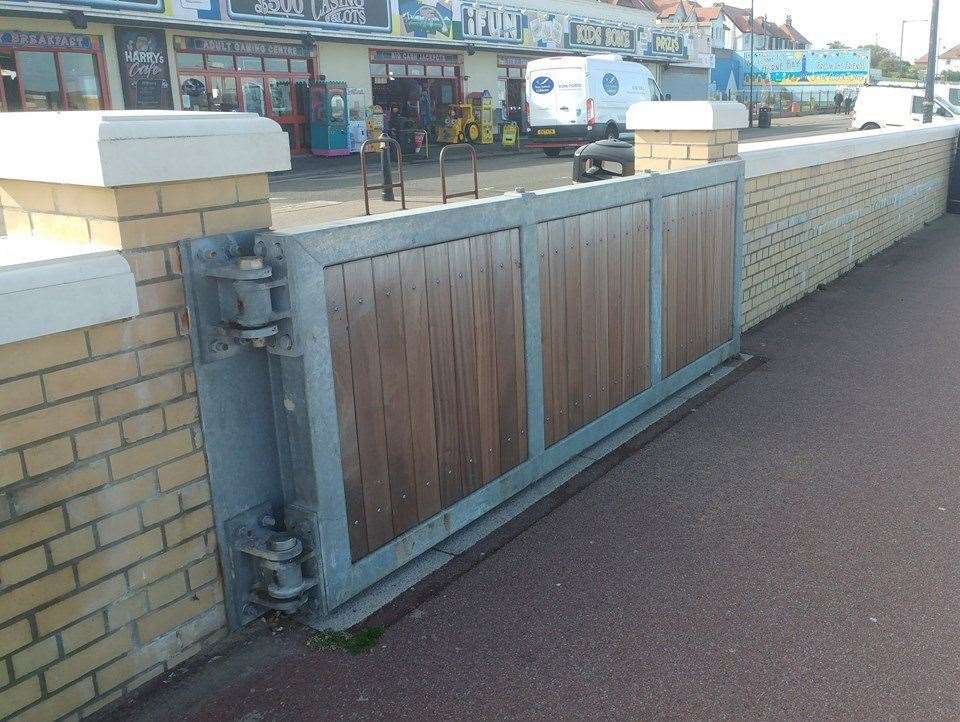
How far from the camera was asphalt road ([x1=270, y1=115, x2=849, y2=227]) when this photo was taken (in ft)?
47.8

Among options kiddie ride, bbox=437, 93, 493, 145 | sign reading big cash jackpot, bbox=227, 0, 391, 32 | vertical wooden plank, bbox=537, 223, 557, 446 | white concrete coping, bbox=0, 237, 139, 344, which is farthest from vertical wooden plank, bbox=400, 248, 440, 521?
kiddie ride, bbox=437, 93, 493, 145

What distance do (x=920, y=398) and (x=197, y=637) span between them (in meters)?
5.14

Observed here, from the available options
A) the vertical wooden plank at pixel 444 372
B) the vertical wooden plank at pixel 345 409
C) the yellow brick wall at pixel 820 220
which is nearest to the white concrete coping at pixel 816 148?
the yellow brick wall at pixel 820 220

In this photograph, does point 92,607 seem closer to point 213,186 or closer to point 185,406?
point 185,406

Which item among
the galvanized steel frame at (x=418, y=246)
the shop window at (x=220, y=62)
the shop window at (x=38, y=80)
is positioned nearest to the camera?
the galvanized steel frame at (x=418, y=246)

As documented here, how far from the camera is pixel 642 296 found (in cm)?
578

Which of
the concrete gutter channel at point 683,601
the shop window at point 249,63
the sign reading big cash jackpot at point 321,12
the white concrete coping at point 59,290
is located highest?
the sign reading big cash jackpot at point 321,12

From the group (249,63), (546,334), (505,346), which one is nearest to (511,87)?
(249,63)

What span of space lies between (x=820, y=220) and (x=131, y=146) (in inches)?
323

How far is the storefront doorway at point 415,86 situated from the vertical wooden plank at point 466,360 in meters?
24.1

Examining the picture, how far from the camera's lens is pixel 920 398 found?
634cm

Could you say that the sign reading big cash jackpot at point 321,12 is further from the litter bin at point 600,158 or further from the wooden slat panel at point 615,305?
the wooden slat panel at point 615,305

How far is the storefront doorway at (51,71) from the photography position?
19531mm

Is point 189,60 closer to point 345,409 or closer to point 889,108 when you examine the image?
point 345,409
